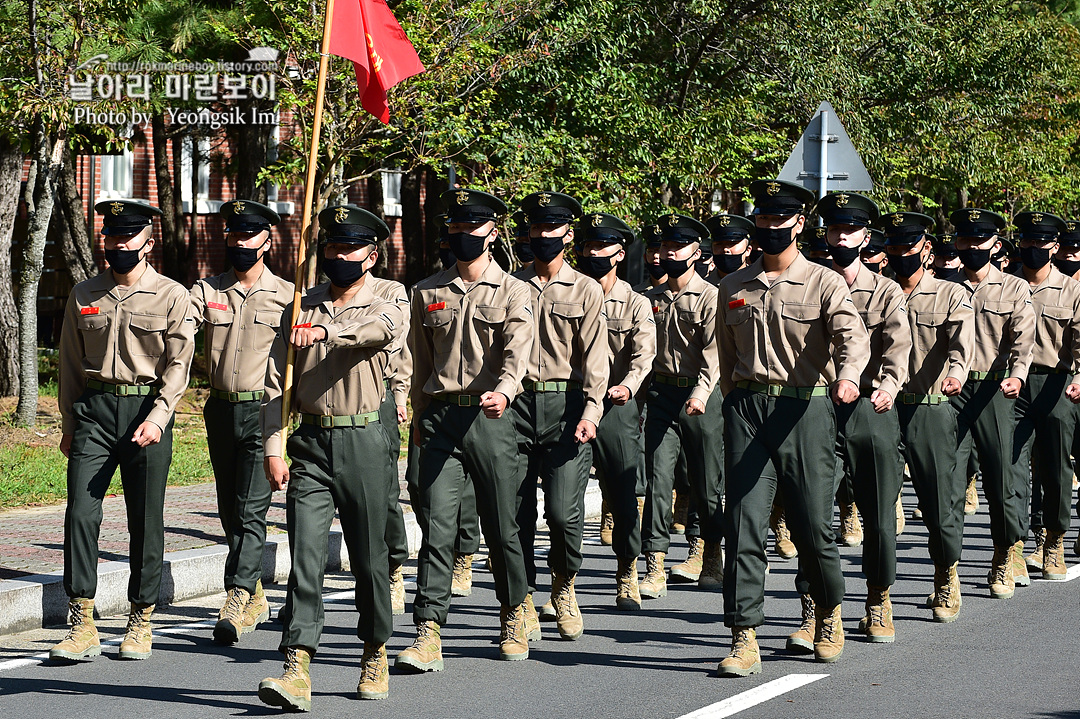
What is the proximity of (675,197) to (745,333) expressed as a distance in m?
14.2

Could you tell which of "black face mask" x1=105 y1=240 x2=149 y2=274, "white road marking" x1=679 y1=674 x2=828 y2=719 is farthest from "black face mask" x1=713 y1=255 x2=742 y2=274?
"black face mask" x1=105 y1=240 x2=149 y2=274

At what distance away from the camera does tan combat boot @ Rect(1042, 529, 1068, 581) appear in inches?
389

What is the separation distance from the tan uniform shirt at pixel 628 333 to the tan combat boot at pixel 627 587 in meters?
1.02

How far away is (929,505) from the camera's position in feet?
27.5

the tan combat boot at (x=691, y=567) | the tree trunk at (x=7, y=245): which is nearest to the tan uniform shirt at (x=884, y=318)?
the tan combat boot at (x=691, y=567)

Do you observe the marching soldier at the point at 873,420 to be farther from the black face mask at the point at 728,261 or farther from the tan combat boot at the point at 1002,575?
the black face mask at the point at 728,261

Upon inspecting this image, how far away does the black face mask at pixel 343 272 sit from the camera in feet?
21.4

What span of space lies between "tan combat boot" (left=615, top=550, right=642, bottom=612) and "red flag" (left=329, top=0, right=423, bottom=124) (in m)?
3.21

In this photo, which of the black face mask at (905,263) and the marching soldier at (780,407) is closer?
the marching soldier at (780,407)

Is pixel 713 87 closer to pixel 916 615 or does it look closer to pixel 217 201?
pixel 916 615

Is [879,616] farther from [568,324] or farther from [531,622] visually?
[568,324]

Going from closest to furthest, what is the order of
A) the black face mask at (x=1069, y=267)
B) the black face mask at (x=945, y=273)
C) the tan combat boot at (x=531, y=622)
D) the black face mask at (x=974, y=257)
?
the tan combat boot at (x=531, y=622) < the black face mask at (x=945, y=273) < the black face mask at (x=974, y=257) < the black face mask at (x=1069, y=267)

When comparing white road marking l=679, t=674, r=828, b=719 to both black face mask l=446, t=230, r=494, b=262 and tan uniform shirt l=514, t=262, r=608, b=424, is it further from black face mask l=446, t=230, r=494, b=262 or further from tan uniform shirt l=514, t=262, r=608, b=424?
black face mask l=446, t=230, r=494, b=262

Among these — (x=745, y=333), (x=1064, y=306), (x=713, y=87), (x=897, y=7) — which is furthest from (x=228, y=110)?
(x=745, y=333)
